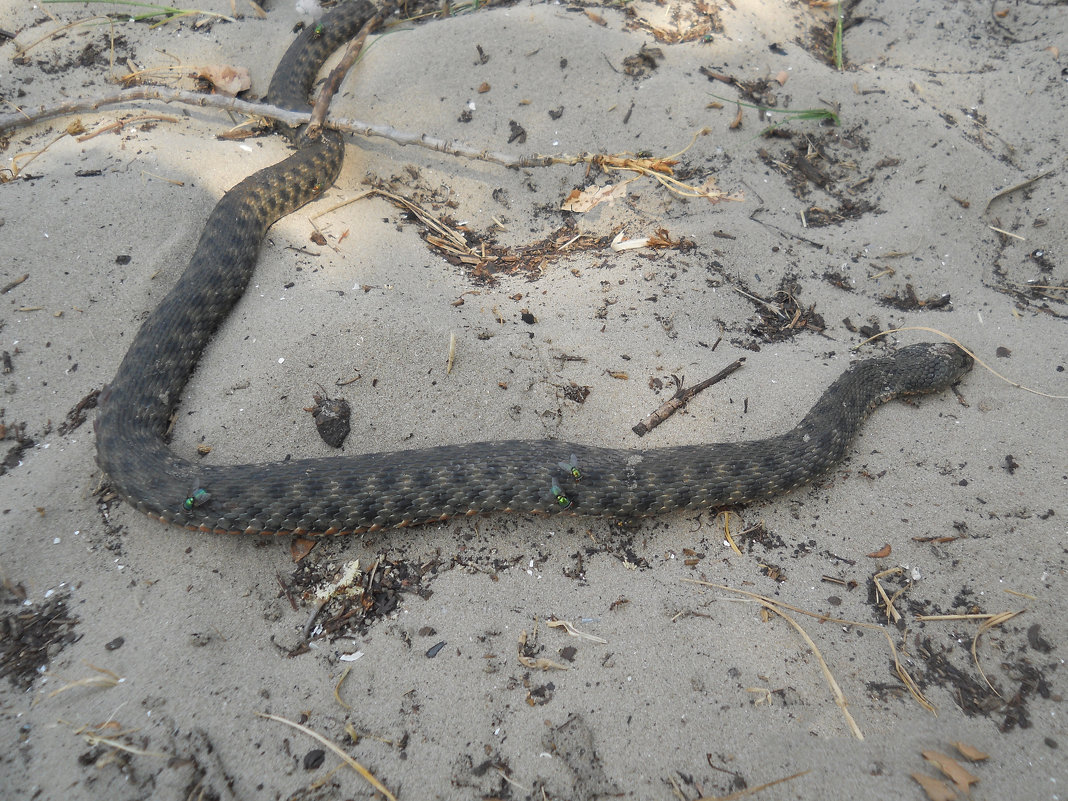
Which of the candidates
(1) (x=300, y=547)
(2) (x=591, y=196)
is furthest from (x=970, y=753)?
(2) (x=591, y=196)

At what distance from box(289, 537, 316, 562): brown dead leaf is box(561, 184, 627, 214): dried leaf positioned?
315 centimetres

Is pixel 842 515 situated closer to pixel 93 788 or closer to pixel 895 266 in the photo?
pixel 895 266

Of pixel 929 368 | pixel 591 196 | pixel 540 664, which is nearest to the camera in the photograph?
pixel 540 664

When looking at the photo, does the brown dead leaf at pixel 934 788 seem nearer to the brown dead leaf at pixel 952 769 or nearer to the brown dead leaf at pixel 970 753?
the brown dead leaf at pixel 952 769

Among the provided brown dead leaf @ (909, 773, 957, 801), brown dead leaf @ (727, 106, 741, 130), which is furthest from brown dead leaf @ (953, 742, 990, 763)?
brown dead leaf @ (727, 106, 741, 130)

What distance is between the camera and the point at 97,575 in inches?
111

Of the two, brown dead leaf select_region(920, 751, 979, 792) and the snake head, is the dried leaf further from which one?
brown dead leaf select_region(920, 751, 979, 792)

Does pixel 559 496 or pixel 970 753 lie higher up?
pixel 559 496

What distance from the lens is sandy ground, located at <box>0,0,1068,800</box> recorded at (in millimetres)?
2395

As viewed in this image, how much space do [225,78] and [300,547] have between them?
4.50 metres

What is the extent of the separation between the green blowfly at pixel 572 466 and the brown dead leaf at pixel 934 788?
1.82m

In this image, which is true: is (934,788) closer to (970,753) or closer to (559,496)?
(970,753)

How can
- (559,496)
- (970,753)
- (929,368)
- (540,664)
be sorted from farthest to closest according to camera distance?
(929,368), (559,496), (540,664), (970,753)

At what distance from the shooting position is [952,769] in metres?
2.24
